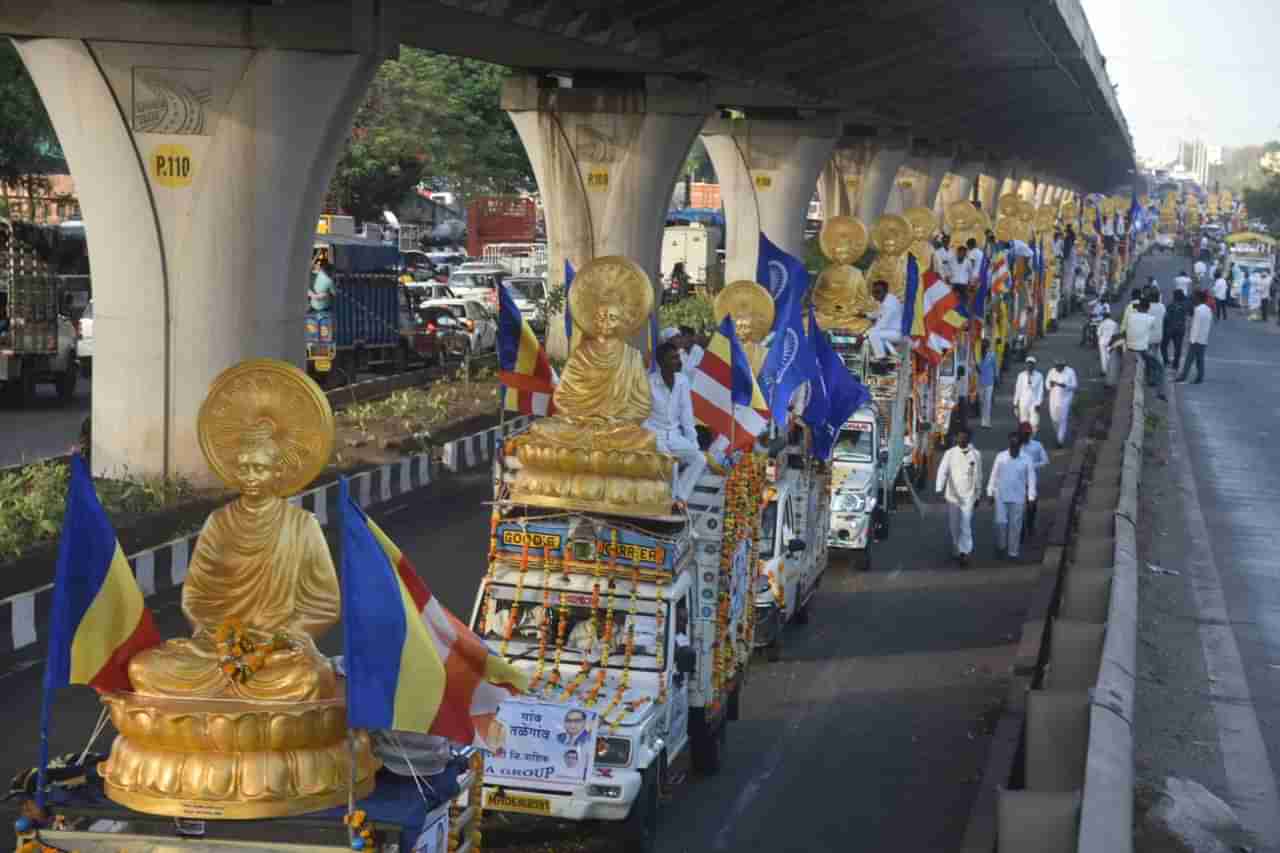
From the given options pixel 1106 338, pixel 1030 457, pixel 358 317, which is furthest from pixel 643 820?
pixel 1106 338

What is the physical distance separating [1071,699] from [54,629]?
6255 mm

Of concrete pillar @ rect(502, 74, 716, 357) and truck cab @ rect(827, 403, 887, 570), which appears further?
concrete pillar @ rect(502, 74, 716, 357)

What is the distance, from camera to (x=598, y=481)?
1321 cm

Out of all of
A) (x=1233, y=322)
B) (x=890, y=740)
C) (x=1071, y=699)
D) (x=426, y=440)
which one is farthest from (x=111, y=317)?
(x=1233, y=322)

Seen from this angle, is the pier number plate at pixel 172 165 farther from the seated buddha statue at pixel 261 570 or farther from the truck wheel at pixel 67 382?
the seated buddha statue at pixel 261 570

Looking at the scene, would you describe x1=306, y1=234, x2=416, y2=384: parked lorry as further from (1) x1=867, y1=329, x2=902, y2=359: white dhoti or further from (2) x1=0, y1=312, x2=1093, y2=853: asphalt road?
(1) x1=867, y1=329, x2=902, y2=359: white dhoti

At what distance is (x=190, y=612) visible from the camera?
827cm

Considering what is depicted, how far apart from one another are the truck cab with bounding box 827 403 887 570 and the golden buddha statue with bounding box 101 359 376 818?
13.9 m

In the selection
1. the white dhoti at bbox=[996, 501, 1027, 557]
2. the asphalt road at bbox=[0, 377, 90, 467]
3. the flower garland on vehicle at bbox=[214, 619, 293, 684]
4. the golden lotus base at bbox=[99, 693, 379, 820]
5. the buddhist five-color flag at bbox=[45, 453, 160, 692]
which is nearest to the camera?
the golden lotus base at bbox=[99, 693, 379, 820]

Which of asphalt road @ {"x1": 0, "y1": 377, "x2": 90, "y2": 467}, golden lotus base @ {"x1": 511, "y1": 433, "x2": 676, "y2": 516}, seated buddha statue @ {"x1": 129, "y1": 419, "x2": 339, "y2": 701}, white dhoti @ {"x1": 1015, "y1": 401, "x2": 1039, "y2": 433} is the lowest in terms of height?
asphalt road @ {"x1": 0, "y1": 377, "x2": 90, "y2": 467}

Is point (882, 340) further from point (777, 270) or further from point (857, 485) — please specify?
point (857, 485)

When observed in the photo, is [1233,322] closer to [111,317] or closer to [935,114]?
[935,114]

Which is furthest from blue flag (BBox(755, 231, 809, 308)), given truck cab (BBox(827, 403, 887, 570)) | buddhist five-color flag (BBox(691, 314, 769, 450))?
buddhist five-color flag (BBox(691, 314, 769, 450))

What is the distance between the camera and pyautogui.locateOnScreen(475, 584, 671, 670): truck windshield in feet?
41.8
